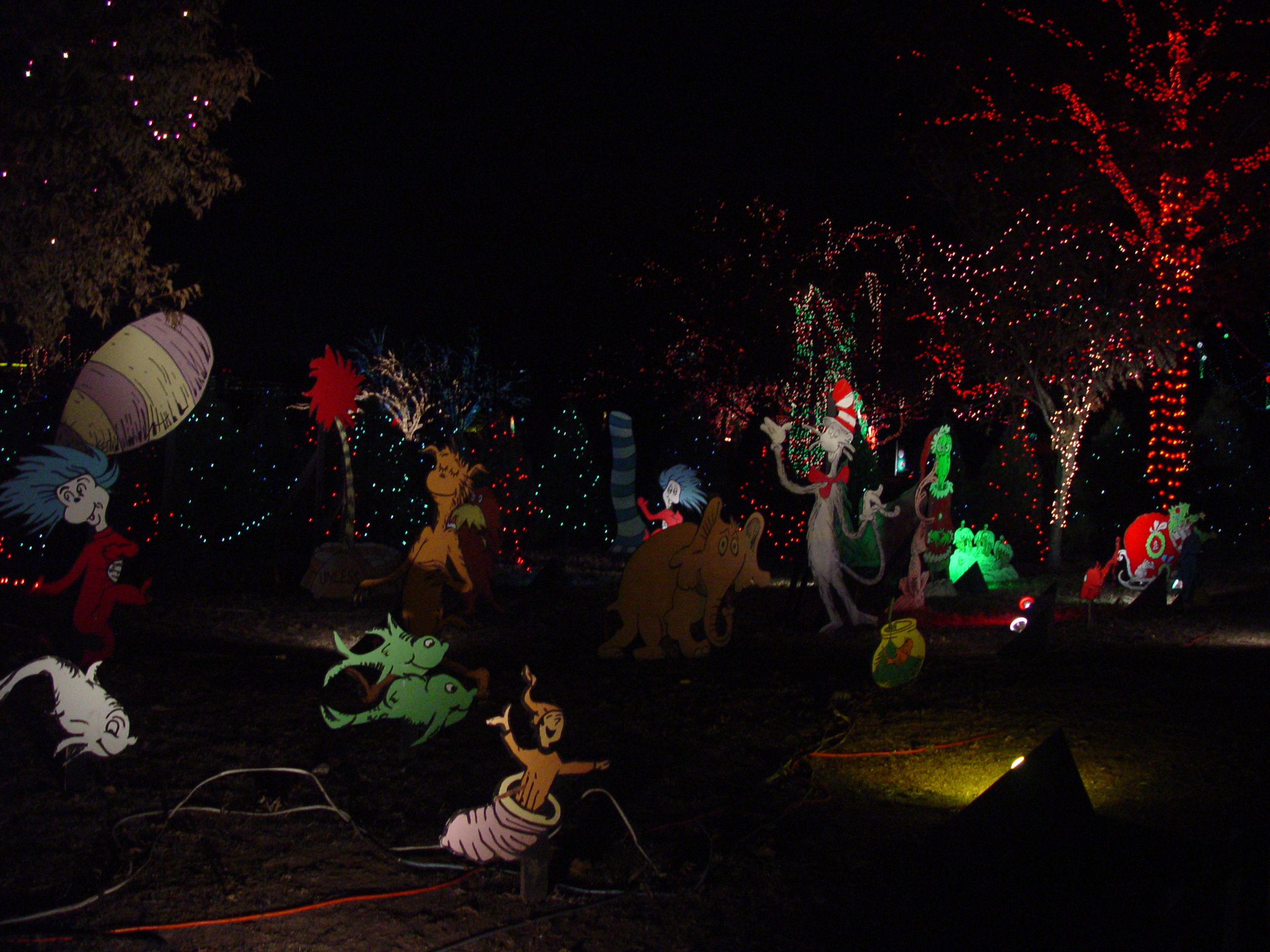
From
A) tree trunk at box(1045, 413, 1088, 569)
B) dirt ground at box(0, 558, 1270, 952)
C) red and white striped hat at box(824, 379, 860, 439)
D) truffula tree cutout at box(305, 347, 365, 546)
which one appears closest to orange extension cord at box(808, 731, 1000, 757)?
dirt ground at box(0, 558, 1270, 952)

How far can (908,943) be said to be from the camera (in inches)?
136

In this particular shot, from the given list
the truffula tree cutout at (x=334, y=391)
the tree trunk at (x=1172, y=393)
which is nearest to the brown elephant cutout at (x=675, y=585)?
the truffula tree cutout at (x=334, y=391)

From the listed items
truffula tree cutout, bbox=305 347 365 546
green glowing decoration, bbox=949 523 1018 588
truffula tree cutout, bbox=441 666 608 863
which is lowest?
green glowing decoration, bbox=949 523 1018 588

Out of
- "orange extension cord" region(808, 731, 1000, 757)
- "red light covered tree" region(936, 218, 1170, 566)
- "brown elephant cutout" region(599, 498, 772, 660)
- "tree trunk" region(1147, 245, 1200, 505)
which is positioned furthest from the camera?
"red light covered tree" region(936, 218, 1170, 566)

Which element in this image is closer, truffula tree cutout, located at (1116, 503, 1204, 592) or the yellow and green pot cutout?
the yellow and green pot cutout

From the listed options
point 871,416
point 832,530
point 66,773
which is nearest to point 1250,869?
point 66,773

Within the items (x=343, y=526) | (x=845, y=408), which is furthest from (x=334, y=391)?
(x=845, y=408)

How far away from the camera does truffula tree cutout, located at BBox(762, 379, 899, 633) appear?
9.77 m

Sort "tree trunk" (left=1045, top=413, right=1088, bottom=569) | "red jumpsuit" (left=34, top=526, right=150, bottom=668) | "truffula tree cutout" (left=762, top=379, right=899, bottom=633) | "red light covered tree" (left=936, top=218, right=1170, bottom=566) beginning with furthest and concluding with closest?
"tree trunk" (left=1045, top=413, right=1088, bottom=569), "red light covered tree" (left=936, top=218, right=1170, bottom=566), "truffula tree cutout" (left=762, top=379, right=899, bottom=633), "red jumpsuit" (left=34, top=526, right=150, bottom=668)

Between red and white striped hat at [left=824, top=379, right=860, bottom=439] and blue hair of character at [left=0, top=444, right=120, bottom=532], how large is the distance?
6469 millimetres

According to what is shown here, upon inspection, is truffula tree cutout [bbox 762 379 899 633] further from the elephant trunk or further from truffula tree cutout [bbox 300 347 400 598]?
truffula tree cutout [bbox 300 347 400 598]

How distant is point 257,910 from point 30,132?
18.2 feet

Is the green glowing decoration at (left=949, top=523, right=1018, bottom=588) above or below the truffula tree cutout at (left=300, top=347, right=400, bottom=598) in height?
below

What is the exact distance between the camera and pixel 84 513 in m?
5.82
